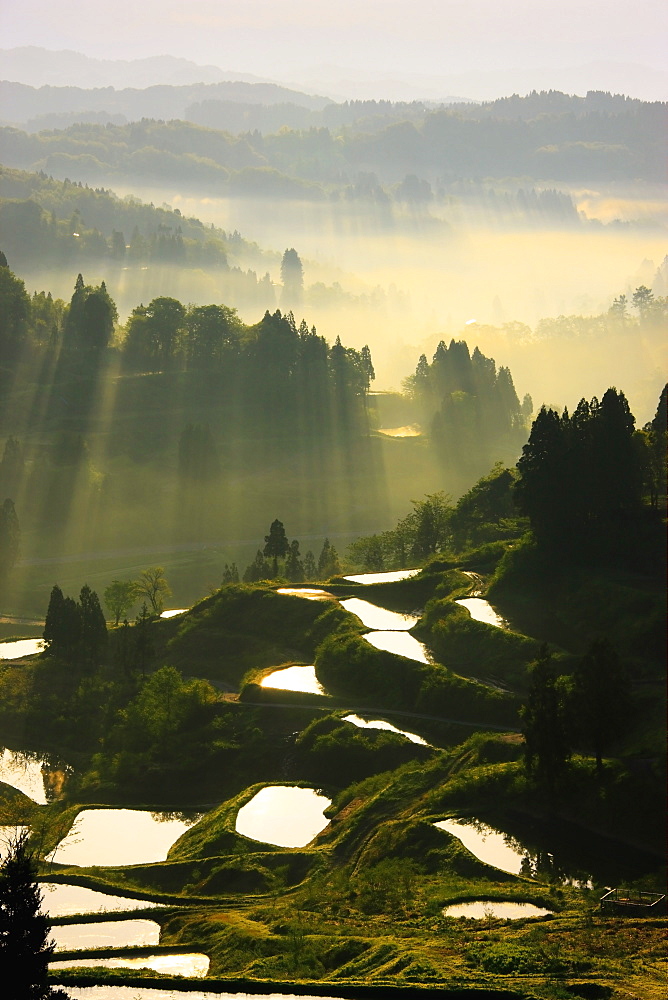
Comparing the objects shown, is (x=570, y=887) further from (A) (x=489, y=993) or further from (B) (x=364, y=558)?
(B) (x=364, y=558)

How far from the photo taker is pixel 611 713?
65.4 metres

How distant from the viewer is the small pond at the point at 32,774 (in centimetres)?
8838

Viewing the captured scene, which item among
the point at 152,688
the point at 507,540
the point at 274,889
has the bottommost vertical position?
the point at 274,889

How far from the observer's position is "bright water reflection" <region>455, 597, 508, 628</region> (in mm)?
92375

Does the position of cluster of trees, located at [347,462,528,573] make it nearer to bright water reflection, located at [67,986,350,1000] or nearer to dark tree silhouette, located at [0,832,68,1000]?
bright water reflection, located at [67,986,350,1000]

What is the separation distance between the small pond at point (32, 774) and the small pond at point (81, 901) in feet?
72.6

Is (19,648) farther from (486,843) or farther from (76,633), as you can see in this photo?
(486,843)

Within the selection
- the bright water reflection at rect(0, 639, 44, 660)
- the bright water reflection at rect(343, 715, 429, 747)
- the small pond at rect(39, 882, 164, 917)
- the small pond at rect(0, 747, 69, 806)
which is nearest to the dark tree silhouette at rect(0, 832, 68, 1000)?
the small pond at rect(39, 882, 164, 917)

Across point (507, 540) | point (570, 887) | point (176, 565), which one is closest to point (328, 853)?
point (570, 887)

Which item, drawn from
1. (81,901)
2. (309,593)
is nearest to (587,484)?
(309,593)

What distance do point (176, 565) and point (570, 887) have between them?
132 metres

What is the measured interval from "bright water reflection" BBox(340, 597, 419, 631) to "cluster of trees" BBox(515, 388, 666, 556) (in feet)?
46.2

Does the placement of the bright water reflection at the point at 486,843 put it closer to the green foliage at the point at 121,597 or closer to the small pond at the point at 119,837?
the small pond at the point at 119,837

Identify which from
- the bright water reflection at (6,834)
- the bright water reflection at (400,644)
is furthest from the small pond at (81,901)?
the bright water reflection at (400,644)
